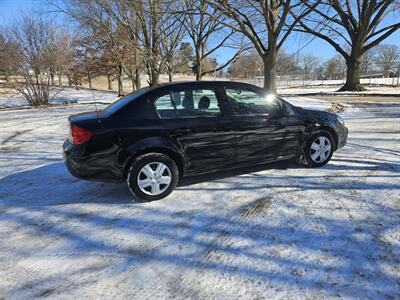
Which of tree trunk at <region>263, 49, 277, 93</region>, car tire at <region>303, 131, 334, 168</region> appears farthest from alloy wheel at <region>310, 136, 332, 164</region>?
tree trunk at <region>263, 49, 277, 93</region>

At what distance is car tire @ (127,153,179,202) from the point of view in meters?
3.70

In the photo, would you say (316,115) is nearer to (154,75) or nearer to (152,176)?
(152,176)

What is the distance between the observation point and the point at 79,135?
3637 millimetres

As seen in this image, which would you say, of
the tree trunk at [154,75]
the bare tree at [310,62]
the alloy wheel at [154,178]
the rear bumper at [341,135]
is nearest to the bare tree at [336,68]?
the bare tree at [310,62]

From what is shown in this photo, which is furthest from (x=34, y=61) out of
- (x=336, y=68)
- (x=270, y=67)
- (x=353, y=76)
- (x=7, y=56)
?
(x=336, y=68)

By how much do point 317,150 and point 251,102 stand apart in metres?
1.42

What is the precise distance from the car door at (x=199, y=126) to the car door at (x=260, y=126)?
0.57 ft

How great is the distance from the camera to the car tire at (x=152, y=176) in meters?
3.70

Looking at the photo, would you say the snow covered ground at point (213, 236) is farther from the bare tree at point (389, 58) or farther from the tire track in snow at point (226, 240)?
the bare tree at point (389, 58)

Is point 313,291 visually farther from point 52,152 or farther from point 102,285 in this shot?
point 52,152

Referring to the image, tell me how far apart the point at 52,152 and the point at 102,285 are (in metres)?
4.90

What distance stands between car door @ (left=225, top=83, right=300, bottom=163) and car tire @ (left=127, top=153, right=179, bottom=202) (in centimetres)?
105

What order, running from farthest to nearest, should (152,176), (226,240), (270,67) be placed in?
(270,67) < (152,176) < (226,240)

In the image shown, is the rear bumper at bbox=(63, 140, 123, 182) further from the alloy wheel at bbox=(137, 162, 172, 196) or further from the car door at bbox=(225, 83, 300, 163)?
the car door at bbox=(225, 83, 300, 163)
